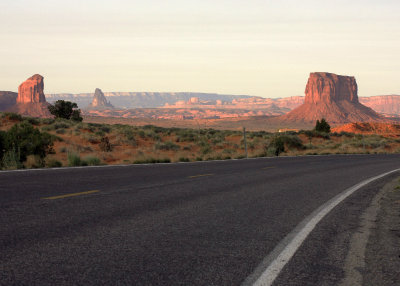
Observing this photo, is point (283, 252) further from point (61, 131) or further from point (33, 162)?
point (61, 131)

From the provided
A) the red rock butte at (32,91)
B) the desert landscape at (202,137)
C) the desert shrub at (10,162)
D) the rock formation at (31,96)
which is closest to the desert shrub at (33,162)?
the desert landscape at (202,137)

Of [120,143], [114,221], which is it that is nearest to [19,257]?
[114,221]

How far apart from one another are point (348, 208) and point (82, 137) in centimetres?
3275

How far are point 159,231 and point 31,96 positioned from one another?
199628mm

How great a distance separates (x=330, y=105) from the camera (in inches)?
7293

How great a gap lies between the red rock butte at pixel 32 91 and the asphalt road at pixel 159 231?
192646 mm

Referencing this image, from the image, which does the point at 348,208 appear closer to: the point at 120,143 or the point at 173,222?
the point at 173,222

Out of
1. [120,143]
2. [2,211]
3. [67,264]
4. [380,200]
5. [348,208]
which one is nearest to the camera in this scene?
[67,264]

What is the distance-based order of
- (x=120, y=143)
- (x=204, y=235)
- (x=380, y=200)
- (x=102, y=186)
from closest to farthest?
(x=204, y=235)
(x=380, y=200)
(x=102, y=186)
(x=120, y=143)

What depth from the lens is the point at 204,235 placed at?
6.12 meters

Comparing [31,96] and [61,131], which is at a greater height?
[31,96]

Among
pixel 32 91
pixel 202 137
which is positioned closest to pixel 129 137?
pixel 202 137

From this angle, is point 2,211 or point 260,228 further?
point 2,211

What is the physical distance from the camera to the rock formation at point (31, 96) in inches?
7451
